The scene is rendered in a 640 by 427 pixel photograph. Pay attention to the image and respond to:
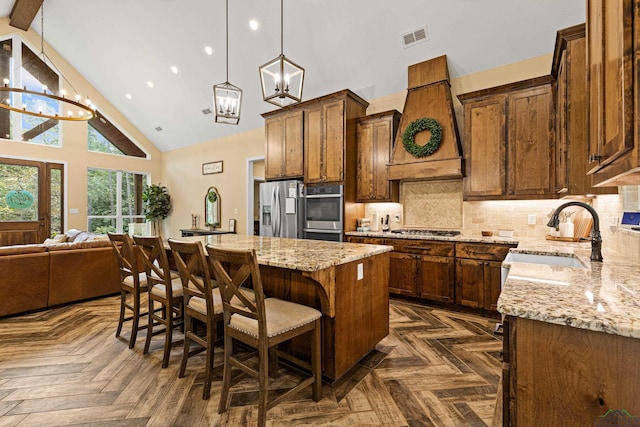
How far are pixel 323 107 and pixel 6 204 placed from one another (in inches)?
283

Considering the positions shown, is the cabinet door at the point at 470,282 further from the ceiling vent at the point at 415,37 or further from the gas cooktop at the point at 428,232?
the ceiling vent at the point at 415,37

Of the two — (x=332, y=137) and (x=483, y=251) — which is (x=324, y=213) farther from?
(x=483, y=251)

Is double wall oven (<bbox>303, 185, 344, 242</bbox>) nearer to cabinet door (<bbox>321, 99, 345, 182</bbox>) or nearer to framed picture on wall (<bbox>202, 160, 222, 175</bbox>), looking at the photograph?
cabinet door (<bbox>321, 99, 345, 182</bbox>)

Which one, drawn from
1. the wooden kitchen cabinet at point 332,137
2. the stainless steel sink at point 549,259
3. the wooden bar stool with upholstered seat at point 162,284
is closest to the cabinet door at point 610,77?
the stainless steel sink at point 549,259

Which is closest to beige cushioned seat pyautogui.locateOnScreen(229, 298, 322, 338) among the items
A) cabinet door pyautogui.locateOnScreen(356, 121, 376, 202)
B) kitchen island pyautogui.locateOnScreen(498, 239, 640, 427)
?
kitchen island pyautogui.locateOnScreen(498, 239, 640, 427)

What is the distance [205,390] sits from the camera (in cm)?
203

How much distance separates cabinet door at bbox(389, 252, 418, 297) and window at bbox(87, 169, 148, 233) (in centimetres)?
775

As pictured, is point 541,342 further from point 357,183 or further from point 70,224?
point 70,224

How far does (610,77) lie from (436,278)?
296 centimetres

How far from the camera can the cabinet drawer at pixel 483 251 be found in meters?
3.40

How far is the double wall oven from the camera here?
4586 millimetres

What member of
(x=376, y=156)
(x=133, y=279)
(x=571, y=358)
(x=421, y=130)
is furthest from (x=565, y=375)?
(x=376, y=156)

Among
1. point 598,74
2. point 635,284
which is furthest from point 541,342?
point 598,74

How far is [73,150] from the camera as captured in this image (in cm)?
744
